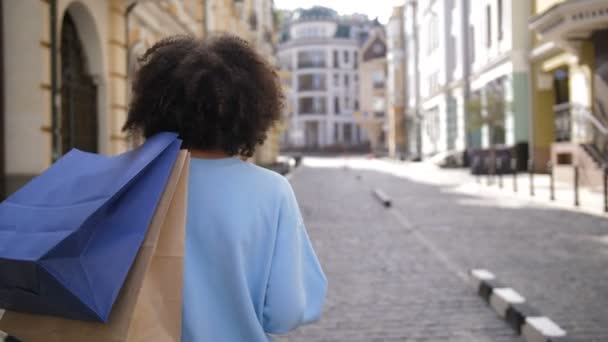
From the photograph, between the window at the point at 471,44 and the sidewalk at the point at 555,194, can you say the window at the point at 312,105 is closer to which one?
the window at the point at 471,44

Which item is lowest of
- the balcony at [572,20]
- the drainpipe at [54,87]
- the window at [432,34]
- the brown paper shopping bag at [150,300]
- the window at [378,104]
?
the brown paper shopping bag at [150,300]

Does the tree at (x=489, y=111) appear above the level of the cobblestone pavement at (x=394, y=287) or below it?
above

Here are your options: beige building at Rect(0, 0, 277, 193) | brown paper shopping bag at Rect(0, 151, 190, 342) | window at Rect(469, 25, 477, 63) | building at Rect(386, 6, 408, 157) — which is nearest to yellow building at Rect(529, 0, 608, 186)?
window at Rect(469, 25, 477, 63)

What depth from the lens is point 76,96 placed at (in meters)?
10.8

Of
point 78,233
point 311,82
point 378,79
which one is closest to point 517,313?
point 78,233

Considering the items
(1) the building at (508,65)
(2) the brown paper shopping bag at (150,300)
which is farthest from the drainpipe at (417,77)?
(2) the brown paper shopping bag at (150,300)

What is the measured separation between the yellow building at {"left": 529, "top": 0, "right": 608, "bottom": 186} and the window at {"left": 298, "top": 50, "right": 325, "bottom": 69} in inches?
2601

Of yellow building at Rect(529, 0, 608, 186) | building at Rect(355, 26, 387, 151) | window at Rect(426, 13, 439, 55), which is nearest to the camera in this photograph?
yellow building at Rect(529, 0, 608, 186)

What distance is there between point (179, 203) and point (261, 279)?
1.08ft

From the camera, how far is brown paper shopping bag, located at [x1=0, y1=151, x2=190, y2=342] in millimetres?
1387

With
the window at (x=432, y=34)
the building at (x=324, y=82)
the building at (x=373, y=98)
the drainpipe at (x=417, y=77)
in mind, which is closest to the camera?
the window at (x=432, y=34)

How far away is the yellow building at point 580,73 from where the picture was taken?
17.9m

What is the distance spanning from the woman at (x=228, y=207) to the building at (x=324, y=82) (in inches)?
3384

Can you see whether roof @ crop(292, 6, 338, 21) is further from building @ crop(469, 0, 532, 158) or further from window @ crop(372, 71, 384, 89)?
building @ crop(469, 0, 532, 158)
